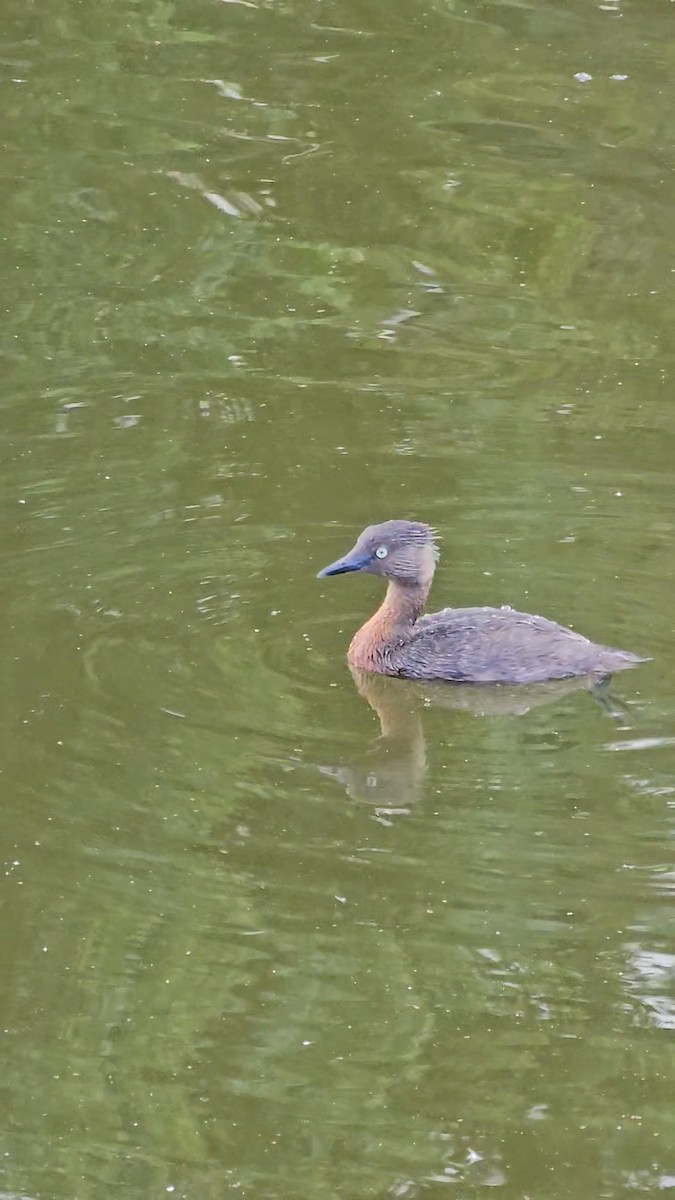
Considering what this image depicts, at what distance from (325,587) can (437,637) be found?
69 centimetres

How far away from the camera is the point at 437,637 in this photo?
845 centimetres

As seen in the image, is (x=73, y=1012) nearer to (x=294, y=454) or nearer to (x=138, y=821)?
(x=138, y=821)

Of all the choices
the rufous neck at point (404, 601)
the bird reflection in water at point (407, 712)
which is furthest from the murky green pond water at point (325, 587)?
the rufous neck at point (404, 601)

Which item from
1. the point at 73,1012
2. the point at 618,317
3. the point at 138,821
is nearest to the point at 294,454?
the point at 618,317

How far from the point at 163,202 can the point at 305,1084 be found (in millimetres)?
7528

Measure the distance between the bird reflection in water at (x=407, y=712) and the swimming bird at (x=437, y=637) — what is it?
0.04m

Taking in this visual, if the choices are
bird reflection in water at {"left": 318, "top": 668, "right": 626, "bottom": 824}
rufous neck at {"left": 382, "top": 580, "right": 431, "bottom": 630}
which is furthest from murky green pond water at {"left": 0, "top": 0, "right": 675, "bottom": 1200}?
rufous neck at {"left": 382, "top": 580, "right": 431, "bottom": 630}

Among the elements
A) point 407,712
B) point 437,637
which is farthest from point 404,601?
point 407,712

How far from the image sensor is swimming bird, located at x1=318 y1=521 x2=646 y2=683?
8109mm

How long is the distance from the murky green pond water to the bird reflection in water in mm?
30

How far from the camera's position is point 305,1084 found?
19.2 ft

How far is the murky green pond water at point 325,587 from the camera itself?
5.91m

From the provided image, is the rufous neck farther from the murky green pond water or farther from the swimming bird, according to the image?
the murky green pond water

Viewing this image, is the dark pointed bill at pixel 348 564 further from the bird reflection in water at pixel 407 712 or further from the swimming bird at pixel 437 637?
the bird reflection in water at pixel 407 712
